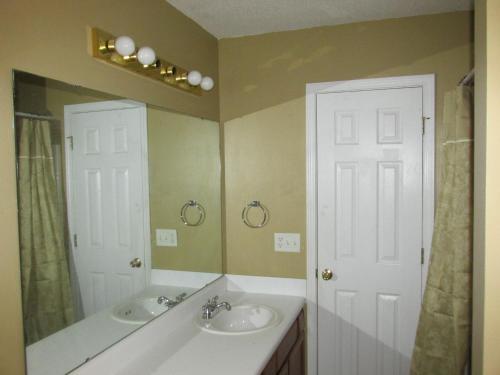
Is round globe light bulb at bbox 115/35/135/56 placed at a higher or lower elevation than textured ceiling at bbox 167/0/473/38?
lower

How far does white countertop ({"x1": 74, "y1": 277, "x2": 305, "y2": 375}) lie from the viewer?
1.57 metres

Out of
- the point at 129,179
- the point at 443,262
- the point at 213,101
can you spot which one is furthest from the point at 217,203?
the point at 443,262

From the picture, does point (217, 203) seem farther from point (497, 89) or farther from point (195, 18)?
point (497, 89)

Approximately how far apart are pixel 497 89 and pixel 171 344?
162 cm

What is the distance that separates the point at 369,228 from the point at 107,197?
146cm

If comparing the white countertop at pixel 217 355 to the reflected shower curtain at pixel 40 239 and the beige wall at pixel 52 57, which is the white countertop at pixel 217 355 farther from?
the beige wall at pixel 52 57

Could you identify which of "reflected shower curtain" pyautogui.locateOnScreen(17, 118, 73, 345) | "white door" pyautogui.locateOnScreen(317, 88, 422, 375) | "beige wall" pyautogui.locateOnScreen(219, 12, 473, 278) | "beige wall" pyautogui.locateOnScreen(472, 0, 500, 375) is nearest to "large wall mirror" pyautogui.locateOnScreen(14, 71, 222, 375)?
"reflected shower curtain" pyautogui.locateOnScreen(17, 118, 73, 345)

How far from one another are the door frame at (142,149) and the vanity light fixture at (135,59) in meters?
0.15

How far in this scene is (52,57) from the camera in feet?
4.30

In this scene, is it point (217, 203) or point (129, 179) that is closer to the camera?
point (129, 179)

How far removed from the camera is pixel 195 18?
2.21m

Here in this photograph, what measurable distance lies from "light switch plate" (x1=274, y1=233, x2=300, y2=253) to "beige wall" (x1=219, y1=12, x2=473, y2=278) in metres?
0.03

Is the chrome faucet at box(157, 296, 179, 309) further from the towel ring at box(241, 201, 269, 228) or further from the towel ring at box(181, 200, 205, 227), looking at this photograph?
the towel ring at box(241, 201, 269, 228)

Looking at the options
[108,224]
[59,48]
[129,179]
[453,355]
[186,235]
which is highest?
[59,48]
